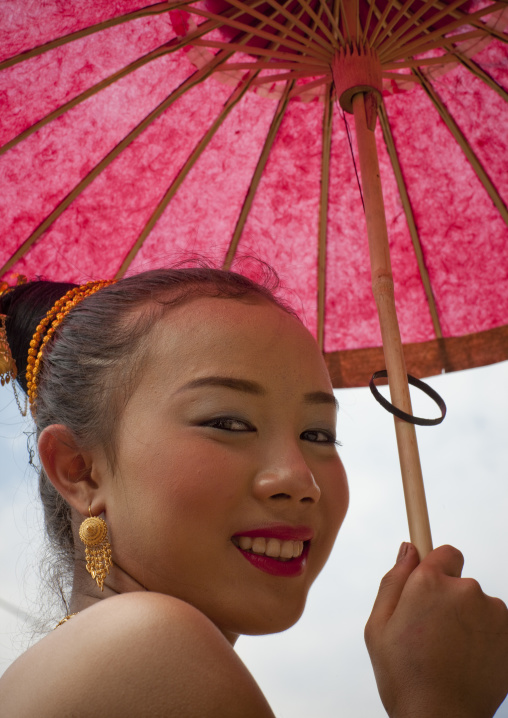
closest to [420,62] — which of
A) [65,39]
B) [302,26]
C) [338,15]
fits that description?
[338,15]

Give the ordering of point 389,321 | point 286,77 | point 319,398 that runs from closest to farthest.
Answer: point 319,398
point 389,321
point 286,77

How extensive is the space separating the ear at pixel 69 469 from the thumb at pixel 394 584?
53 centimetres

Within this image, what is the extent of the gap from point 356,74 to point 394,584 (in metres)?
1.52

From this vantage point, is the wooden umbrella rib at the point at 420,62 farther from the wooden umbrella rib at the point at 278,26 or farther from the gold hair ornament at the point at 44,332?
the gold hair ornament at the point at 44,332

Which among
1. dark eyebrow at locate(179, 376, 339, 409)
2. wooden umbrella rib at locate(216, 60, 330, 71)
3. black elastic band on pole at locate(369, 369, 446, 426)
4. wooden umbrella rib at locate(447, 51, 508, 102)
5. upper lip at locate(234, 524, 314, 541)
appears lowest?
upper lip at locate(234, 524, 314, 541)

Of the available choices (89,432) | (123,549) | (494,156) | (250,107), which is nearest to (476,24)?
(494,156)

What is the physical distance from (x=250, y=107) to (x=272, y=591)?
2022mm

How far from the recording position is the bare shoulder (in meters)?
0.95

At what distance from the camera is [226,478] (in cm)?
129

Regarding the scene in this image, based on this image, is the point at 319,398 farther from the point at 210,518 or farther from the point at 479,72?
the point at 479,72

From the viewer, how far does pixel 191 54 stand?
8.55 feet

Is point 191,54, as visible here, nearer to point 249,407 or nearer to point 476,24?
point 476,24

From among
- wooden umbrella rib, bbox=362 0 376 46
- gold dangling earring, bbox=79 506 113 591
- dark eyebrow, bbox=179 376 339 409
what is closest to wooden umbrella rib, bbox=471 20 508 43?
wooden umbrella rib, bbox=362 0 376 46

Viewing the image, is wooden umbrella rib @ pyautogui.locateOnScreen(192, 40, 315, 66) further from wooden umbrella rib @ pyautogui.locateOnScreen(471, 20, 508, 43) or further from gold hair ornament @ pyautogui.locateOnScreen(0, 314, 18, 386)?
gold hair ornament @ pyautogui.locateOnScreen(0, 314, 18, 386)
